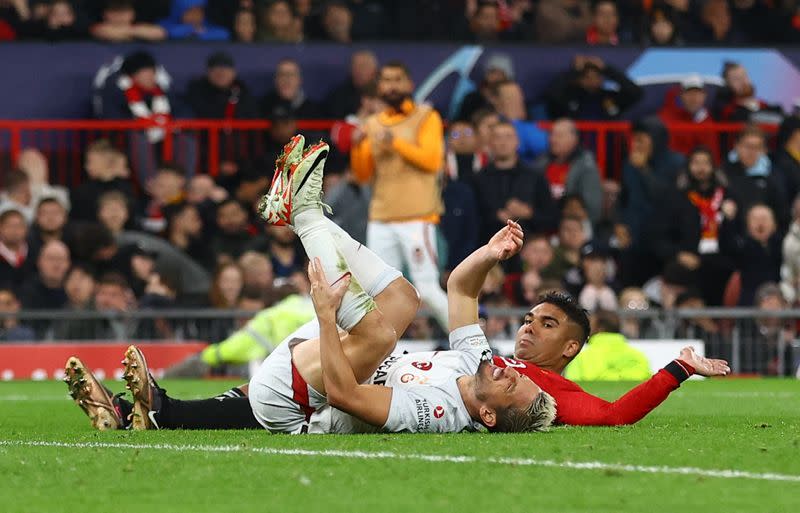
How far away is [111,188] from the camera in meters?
18.4

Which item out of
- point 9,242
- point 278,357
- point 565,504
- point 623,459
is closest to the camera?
point 565,504

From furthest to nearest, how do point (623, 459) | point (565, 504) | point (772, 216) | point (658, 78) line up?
point (658, 78)
point (772, 216)
point (623, 459)
point (565, 504)

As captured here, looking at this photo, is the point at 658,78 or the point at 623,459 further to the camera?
the point at 658,78

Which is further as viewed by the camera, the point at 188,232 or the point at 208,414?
the point at 188,232

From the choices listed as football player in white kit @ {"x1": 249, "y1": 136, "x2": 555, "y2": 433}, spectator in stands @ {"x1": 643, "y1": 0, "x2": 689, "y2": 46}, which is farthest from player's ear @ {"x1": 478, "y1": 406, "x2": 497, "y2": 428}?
spectator in stands @ {"x1": 643, "y1": 0, "x2": 689, "y2": 46}

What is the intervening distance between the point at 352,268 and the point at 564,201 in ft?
33.4

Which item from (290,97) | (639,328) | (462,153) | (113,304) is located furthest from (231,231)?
(639,328)

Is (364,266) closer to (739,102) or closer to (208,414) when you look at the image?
(208,414)

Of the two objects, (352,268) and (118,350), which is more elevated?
(352,268)

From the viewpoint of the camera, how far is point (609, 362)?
50.1ft

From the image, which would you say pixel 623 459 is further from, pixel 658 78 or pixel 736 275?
pixel 658 78

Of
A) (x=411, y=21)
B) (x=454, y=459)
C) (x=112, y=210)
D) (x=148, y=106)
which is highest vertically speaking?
(x=411, y=21)

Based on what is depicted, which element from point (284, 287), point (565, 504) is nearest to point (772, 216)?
point (284, 287)

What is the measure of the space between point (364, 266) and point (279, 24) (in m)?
11.3
